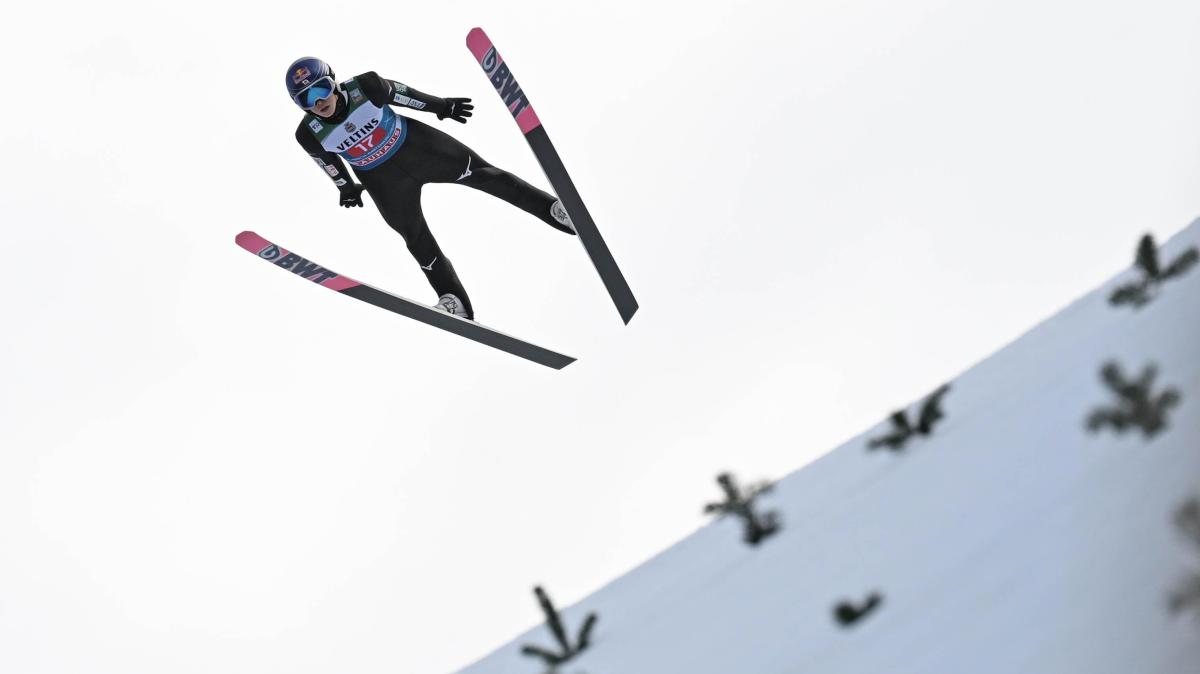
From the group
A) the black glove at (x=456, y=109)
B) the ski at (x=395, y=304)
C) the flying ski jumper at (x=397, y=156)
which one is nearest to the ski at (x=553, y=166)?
the flying ski jumper at (x=397, y=156)

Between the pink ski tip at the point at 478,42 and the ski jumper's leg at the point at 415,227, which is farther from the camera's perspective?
the ski jumper's leg at the point at 415,227

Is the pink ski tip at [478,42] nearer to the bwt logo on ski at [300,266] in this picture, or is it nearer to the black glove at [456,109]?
the black glove at [456,109]

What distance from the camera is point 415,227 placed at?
8820 millimetres

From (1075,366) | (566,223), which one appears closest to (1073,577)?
(566,223)

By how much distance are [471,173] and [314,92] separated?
126cm

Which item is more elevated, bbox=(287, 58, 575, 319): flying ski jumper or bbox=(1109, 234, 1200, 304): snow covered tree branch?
bbox=(287, 58, 575, 319): flying ski jumper

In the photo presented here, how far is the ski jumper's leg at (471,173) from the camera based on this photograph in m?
8.62

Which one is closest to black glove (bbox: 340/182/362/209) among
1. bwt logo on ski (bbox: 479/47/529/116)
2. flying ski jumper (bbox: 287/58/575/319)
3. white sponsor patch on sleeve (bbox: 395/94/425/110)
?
flying ski jumper (bbox: 287/58/575/319)

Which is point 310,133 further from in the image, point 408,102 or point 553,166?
point 553,166

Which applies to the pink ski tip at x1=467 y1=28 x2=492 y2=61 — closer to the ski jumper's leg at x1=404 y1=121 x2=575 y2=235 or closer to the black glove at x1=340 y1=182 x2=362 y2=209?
the ski jumper's leg at x1=404 y1=121 x2=575 y2=235

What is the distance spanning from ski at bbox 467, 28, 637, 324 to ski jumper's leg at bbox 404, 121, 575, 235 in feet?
0.70

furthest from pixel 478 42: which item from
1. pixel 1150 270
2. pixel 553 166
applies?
pixel 1150 270

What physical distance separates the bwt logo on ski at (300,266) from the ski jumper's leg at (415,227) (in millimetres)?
669

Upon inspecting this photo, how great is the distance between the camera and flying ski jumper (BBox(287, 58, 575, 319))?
26.9 feet
